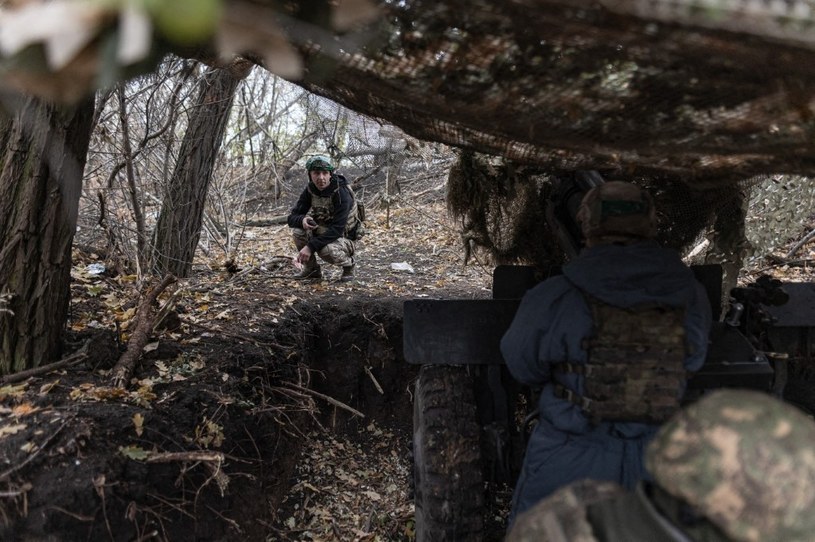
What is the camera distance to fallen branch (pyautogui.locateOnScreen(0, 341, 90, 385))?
3594 mm

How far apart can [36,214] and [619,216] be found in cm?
313

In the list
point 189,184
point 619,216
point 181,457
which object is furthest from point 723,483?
point 189,184

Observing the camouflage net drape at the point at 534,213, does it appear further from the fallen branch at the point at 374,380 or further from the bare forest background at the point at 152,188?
the fallen branch at the point at 374,380

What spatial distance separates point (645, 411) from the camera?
111 inches

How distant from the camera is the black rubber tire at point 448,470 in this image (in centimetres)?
334

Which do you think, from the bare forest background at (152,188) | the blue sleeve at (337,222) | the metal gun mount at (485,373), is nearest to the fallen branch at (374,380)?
the bare forest background at (152,188)

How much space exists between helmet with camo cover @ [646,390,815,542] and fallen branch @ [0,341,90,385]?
11.2 ft

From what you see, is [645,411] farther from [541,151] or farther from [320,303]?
[320,303]

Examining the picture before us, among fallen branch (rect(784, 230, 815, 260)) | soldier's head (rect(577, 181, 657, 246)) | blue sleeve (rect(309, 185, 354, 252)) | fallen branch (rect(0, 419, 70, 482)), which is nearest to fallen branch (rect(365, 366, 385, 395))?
blue sleeve (rect(309, 185, 354, 252))

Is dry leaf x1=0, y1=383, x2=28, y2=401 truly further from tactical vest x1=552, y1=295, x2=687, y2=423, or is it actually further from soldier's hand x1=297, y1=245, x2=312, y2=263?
soldier's hand x1=297, y1=245, x2=312, y2=263

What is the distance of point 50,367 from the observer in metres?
3.75

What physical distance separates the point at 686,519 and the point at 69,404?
3117mm

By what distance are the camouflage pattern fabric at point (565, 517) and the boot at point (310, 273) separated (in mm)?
5368

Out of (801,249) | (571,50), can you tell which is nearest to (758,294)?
(571,50)
